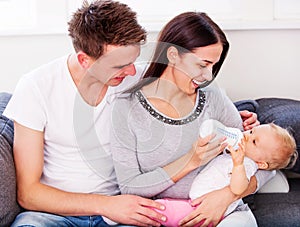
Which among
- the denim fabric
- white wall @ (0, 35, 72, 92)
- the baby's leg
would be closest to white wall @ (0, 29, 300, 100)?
white wall @ (0, 35, 72, 92)

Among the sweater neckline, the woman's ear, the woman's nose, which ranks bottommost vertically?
the sweater neckline

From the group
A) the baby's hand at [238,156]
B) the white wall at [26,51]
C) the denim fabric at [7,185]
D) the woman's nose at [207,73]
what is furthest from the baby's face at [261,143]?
the white wall at [26,51]

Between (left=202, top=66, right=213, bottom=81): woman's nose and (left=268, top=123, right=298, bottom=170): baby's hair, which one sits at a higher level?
(left=202, top=66, right=213, bottom=81): woman's nose

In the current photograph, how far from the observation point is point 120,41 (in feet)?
4.99

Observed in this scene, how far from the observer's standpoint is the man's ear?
158 cm

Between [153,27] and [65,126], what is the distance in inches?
29.2

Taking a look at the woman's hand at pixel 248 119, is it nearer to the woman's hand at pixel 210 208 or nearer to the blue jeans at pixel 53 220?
the woman's hand at pixel 210 208

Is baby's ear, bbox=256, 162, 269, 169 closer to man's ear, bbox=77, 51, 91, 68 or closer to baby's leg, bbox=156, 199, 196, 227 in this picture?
baby's leg, bbox=156, 199, 196, 227

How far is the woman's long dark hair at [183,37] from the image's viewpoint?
1.63 m

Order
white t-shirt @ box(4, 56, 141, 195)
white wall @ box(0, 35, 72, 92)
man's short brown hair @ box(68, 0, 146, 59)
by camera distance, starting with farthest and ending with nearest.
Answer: white wall @ box(0, 35, 72, 92), white t-shirt @ box(4, 56, 141, 195), man's short brown hair @ box(68, 0, 146, 59)

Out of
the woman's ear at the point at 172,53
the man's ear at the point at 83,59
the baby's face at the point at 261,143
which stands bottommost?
the baby's face at the point at 261,143

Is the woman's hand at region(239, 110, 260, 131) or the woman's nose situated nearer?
the woman's nose

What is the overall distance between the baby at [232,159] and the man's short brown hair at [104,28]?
41 cm

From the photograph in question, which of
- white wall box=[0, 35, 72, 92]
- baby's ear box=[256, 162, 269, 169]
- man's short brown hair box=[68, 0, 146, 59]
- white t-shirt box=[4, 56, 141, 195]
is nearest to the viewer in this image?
man's short brown hair box=[68, 0, 146, 59]
